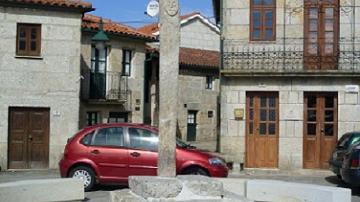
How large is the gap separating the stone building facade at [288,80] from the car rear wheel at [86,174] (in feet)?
25.3

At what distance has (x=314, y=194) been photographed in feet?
32.3

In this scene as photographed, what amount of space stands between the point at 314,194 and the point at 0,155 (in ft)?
45.6

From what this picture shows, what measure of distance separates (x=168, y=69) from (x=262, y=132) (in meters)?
13.1

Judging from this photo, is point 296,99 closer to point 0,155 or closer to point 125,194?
point 0,155

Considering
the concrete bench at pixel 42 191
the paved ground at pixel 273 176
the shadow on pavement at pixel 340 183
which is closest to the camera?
the concrete bench at pixel 42 191

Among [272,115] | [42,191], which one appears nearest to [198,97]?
[272,115]

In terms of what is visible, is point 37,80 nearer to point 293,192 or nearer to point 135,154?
point 135,154

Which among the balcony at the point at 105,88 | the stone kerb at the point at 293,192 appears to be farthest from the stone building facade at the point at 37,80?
the stone kerb at the point at 293,192

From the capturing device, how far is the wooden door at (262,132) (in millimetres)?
21547

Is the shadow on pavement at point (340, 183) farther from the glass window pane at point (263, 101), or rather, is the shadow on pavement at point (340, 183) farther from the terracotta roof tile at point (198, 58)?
the terracotta roof tile at point (198, 58)

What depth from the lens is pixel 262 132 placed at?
70.9ft

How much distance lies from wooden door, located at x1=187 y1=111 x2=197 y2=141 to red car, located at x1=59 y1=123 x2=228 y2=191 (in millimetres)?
21607

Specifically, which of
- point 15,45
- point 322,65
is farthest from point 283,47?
point 15,45

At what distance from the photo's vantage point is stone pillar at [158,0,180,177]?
29.1 feet
